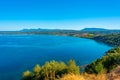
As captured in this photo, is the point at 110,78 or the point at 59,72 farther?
the point at 59,72

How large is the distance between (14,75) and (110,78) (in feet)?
113

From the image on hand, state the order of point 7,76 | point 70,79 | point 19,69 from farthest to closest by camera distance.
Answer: point 19,69 → point 7,76 → point 70,79

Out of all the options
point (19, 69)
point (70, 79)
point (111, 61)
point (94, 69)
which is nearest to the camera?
point (70, 79)

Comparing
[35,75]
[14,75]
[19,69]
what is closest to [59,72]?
[35,75]

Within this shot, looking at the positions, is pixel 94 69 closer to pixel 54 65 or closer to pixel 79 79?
pixel 54 65

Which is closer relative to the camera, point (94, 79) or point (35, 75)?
point (94, 79)

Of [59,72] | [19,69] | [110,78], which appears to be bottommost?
[19,69]

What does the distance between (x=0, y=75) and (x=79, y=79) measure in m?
36.2

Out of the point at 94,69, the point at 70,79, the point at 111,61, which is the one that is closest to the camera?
the point at 70,79

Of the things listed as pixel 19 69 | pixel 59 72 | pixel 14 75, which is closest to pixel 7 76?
pixel 14 75

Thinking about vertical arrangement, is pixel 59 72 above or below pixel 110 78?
below

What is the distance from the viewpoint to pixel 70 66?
3120 cm

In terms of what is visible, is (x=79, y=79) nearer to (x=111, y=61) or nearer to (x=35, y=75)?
(x=35, y=75)

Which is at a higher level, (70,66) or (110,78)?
(110,78)
